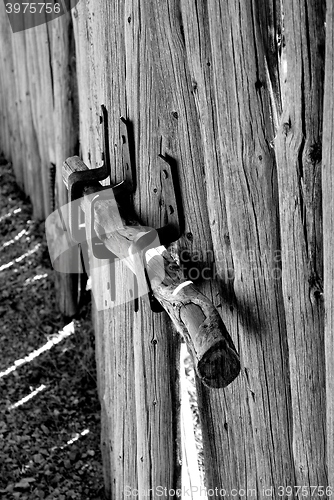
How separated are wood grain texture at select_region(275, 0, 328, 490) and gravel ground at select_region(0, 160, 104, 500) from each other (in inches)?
93.1

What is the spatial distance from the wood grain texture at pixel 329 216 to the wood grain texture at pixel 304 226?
0.05 metres

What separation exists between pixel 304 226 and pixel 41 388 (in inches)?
133

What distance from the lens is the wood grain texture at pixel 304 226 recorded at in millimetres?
1724

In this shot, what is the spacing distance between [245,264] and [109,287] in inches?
46.4

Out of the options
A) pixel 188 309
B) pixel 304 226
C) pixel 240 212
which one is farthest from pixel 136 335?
pixel 304 226

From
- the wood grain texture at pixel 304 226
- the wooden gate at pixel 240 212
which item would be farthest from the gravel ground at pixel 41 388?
the wood grain texture at pixel 304 226

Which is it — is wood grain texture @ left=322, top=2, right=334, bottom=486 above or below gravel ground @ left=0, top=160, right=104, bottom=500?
Answer: above

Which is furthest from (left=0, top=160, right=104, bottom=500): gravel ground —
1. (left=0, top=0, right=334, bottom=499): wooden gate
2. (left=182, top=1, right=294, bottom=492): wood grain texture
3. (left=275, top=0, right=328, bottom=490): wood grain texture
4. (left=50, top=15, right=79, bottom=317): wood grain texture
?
(left=275, top=0, right=328, bottom=490): wood grain texture

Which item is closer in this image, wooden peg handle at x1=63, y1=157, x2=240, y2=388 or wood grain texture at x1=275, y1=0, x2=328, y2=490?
wood grain texture at x1=275, y1=0, x2=328, y2=490

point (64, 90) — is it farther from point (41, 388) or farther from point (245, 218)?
point (245, 218)

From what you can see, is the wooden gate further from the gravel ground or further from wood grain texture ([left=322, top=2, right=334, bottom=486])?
the gravel ground

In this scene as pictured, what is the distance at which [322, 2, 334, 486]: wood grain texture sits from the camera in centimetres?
164

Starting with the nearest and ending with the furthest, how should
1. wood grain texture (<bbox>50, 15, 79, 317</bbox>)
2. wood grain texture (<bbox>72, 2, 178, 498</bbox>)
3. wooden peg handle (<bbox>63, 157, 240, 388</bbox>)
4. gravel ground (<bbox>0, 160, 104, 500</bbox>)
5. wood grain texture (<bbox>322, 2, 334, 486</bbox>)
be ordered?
wood grain texture (<bbox>322, 2, 334, 486</bbox>) → wooden peg handle (<bbox>63, 157, 240, 388</bbox>) → wood grain texture (<bbox>72, 2, 178, 498</bbox>) → gravel ground (<bbox>0, 160, 104, 500</bbox>) → wood grain texture (<bbox>50, 15, 79, 317</bbox>)

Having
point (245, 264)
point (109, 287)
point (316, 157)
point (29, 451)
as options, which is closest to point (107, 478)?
point (29, 451)
